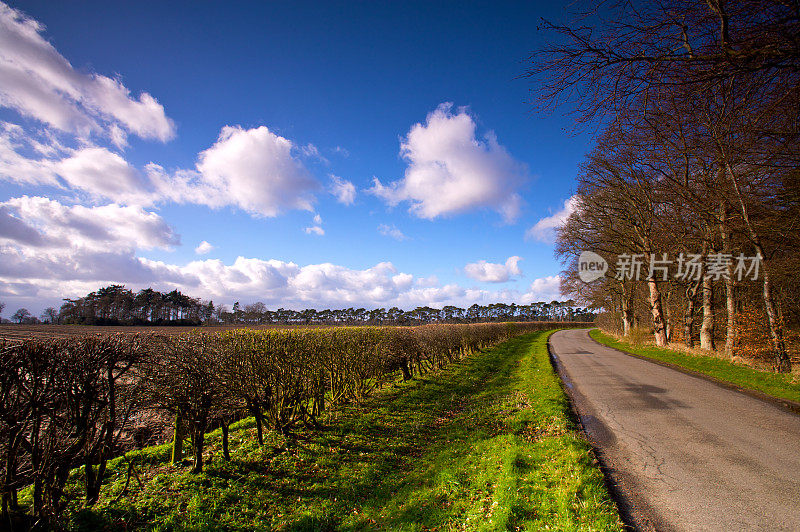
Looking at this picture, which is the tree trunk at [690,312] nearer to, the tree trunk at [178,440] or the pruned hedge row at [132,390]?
the pruned hedge row at [132,390]

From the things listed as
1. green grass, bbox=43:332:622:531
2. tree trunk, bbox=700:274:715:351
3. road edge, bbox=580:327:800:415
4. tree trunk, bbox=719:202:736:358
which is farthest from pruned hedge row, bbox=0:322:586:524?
tree trunk, bbox=700:274:715:351

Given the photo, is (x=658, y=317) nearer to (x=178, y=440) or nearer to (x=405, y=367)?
(x=405, y=367)

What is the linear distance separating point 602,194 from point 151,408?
27084 mm

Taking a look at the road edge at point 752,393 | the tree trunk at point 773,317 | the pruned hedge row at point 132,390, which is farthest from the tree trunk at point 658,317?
the pruned hedge row at point 132,390

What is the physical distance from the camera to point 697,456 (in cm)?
493

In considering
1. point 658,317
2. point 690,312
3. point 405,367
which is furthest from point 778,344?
point 405,367

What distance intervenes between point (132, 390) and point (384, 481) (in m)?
3.86

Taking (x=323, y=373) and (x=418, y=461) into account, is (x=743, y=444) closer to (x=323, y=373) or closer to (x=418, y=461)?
(x=418, y=461)

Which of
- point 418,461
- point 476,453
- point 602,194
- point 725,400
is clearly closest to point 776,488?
point 476,453

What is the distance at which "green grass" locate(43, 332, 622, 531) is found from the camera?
386 cm

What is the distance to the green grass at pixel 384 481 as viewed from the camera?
3.86 m

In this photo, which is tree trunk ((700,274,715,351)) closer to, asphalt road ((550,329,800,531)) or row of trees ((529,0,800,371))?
row of trees ((529,0,800,371))

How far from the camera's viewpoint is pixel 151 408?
475 cm

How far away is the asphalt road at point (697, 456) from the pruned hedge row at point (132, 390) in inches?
229
